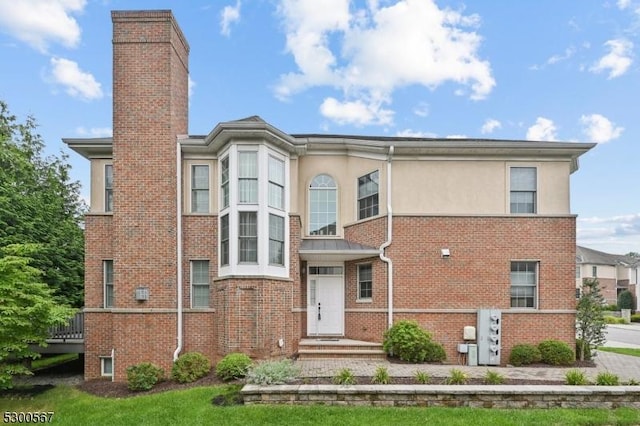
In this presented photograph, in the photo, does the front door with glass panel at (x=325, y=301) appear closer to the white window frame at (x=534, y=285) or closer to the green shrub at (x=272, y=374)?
the green shrub at (x=272, y=374)

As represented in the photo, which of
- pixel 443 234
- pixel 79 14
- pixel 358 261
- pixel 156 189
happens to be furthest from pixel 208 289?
pixel 79 14

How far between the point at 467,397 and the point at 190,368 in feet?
22.0

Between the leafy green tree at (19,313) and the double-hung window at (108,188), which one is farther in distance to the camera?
the double-hung window at (108,188)

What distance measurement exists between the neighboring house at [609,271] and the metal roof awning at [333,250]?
44222 millimetres

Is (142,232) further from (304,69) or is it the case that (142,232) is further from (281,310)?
(304,69)

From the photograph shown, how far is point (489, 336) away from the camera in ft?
38.4

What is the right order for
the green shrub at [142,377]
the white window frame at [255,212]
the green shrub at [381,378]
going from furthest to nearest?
the white window frame at [255,212] → the green shrub at [142,377] → the green shrub at [381,378]

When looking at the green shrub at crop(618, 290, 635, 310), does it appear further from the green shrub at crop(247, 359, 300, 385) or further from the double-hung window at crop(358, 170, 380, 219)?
the green shrub at crop(247, 359, 300, 385)

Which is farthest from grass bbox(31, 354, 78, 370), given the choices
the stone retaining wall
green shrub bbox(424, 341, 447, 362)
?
green shrub bbox(424, 341, 447, 362)

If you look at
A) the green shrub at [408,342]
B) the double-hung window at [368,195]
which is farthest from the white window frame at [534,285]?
the double-hung window at [368,195]

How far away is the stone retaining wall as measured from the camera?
7.51 metres

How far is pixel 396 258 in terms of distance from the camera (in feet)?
40.5

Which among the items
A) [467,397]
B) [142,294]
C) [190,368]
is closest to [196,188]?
[142,294]

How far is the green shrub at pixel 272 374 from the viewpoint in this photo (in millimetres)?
8047
